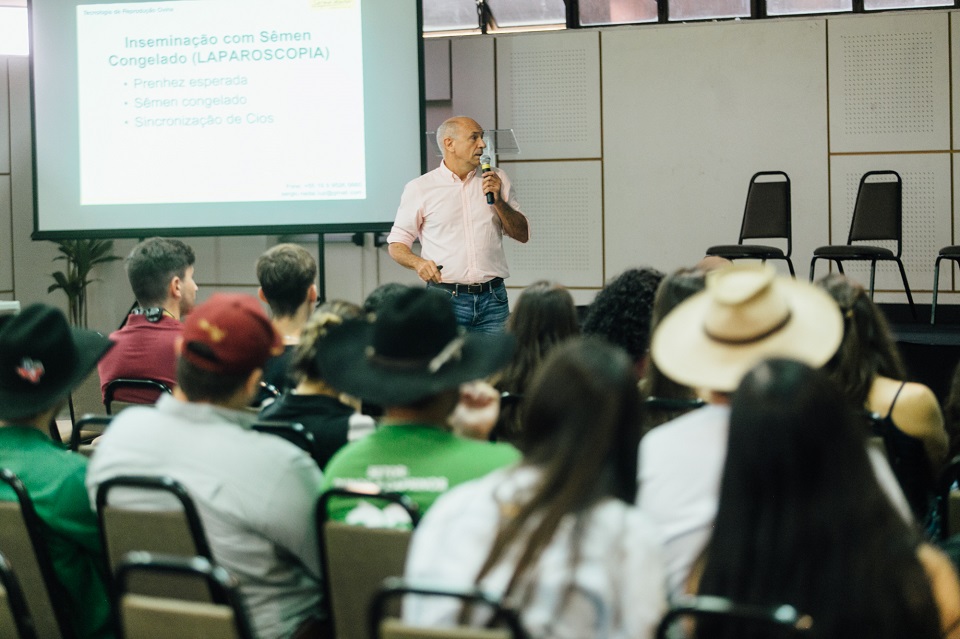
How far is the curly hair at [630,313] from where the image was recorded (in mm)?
2930

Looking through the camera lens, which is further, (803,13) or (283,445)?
(803,13)

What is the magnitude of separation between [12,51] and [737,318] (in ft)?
23.2

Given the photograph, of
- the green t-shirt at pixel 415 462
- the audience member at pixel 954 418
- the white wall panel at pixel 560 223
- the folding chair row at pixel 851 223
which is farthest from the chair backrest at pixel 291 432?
the white wall panel at pixel 560 223

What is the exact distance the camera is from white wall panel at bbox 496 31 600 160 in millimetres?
6883

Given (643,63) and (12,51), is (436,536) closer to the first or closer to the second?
(643,63)

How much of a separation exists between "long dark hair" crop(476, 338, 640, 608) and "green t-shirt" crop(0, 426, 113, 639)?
1.10m

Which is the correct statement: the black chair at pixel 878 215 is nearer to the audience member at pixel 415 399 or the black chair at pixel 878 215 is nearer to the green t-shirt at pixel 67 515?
the audience member at pixel 415 399

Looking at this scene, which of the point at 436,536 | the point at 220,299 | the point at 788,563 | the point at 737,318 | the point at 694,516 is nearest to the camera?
the point at 788,563

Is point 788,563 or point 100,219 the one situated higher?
point 100,219

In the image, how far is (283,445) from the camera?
6.31ft

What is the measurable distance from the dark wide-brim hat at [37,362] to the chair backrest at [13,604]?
502 millimetres

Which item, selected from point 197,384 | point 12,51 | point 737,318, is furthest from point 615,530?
point 12,51

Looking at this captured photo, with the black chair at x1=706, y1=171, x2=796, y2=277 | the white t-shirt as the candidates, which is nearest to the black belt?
the black chair at x1=706, y1=171, x2=796, y2=277

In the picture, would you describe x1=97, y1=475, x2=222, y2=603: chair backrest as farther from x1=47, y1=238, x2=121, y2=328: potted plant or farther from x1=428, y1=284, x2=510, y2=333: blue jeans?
x1=47, y1=238, x2=121, y2=328: potted plant
